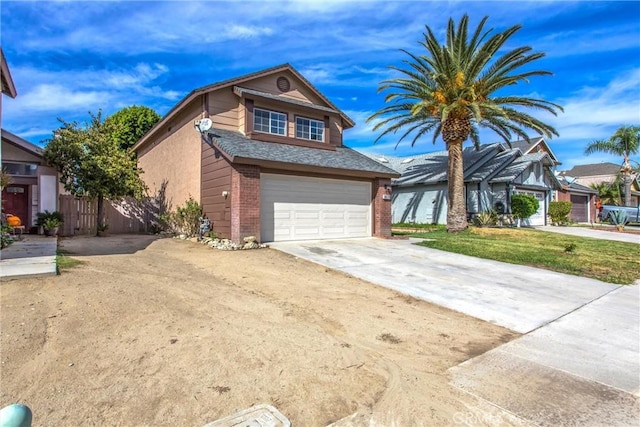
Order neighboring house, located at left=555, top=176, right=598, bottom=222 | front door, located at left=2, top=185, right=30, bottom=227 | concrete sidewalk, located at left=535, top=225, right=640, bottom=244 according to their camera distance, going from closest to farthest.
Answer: front door, located at left=2, top=185, right=30, bottom=227 → concrete sidewalk, located at left=535, top=225, right=640, bottom=244 → neighboring house, located at left=555, top=176, right=598, bottom=222

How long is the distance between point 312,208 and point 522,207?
46.6 ft

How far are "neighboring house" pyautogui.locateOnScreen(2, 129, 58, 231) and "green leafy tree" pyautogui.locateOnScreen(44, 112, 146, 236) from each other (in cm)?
63

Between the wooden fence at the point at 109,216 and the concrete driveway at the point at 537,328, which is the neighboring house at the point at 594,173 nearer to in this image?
the concrete driveway at the point at 537,328

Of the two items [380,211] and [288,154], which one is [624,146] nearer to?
[380,211]

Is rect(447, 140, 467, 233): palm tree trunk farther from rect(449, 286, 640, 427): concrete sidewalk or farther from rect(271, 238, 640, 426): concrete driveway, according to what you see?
rect(449, 286, 640, 427): concrete sidewalk

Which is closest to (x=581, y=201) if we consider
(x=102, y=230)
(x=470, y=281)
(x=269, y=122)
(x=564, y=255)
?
(x=564, y=255)

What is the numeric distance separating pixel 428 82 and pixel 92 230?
16.2 m

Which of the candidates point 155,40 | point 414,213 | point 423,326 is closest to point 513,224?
point 414,213

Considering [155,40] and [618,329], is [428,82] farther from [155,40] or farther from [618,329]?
[618,329]

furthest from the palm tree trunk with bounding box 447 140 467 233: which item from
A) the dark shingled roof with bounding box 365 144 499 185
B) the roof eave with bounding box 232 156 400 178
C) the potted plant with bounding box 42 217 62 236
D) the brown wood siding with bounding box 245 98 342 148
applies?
the potted plant with bounding box 42 217 62 236

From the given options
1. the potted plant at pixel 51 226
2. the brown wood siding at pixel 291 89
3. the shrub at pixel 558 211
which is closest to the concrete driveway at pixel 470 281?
the brown wood siding at pixel 291 89

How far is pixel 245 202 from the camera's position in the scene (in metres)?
10.8

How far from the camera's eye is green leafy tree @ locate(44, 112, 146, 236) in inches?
527

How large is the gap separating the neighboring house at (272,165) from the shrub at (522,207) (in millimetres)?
10498
